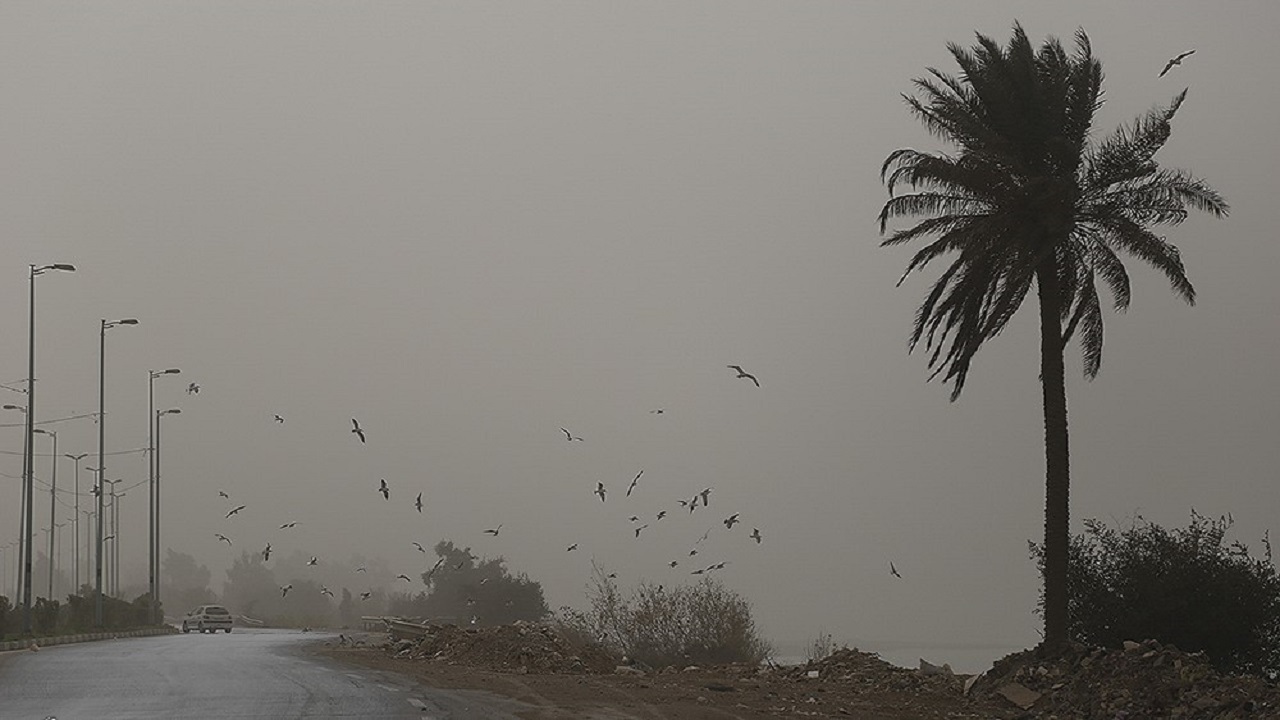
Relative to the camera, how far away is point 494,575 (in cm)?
8219

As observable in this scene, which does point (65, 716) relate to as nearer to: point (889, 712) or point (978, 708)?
point (889, 712)

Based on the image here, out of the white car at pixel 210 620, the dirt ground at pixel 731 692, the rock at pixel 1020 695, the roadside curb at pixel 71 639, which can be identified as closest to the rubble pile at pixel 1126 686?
the rock at pixel 1020 695

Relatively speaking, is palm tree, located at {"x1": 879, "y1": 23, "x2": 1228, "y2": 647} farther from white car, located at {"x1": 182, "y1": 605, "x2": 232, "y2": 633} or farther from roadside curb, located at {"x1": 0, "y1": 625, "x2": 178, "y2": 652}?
white car, located at {"x1": 182, "y1": 605, "x2": 232, "y2": 633}

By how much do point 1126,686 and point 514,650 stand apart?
14.4m

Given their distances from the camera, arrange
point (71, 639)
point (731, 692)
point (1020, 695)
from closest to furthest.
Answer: point (731, 692) → point (1020, 695) → point (71, 639)

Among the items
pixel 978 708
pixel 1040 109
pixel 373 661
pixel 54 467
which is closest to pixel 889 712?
pixel 978 708

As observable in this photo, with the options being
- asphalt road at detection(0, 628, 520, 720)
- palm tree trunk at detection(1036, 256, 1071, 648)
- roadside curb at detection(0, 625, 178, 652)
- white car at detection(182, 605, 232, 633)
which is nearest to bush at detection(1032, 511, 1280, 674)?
palm tree trunk at detection(1036, 256, 1071, 648)

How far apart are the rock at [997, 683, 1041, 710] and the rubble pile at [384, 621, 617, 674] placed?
953 centimetres

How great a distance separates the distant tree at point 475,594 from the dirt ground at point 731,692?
40426 millimetres

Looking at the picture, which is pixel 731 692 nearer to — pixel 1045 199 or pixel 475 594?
pixel 1045 199

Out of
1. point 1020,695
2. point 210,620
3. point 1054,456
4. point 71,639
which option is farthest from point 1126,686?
point 210,620

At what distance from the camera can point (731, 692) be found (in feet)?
86.3

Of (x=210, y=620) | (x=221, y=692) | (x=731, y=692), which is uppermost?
(x=210, y=620)

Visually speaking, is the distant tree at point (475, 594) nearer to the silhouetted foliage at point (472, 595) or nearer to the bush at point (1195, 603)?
the silhouetted foliage at point (472, 595)
